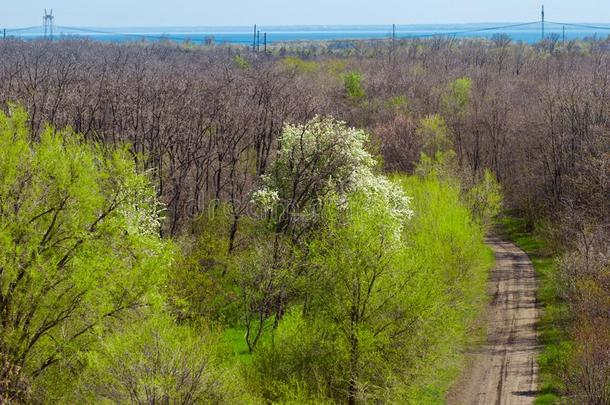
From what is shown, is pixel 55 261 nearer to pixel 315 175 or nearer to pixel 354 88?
pixel 315 175

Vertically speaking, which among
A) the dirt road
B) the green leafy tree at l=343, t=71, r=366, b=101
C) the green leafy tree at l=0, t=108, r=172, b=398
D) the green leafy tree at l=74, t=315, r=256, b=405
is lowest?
the dirt road

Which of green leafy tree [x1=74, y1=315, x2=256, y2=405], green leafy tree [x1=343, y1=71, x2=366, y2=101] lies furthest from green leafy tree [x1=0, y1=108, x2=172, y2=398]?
green leafy tree [x1=343, y1=71, x2=366, y2=101]

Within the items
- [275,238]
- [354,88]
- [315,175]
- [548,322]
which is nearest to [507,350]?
[548,322]

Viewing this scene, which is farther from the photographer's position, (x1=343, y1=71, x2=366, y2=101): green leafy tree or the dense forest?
(x1=343, y1=71, x2=366, y2=101): green leafy tree

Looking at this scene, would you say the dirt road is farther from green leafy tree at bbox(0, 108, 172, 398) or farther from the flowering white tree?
green leafy tree at bbox(0, 108, 172, 398)

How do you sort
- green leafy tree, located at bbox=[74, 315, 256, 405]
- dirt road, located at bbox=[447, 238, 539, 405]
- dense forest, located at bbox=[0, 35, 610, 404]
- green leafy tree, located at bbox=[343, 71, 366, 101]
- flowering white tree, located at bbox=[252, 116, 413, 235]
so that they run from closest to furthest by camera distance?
green leafy tree, located at bbox=[74, 315, 256, 405] → dense forest, located at bbox=[0, 35, 610, 404] → dirt road, located at bbox=[447, 238, 539, 405] → flowering white tree, located at bbox=[252, 116, 413, 235] → green leafy tree, located at bbox=[343, 71, 366, 101]

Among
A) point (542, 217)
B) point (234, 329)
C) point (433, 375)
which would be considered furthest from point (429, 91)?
point (433, 375)
